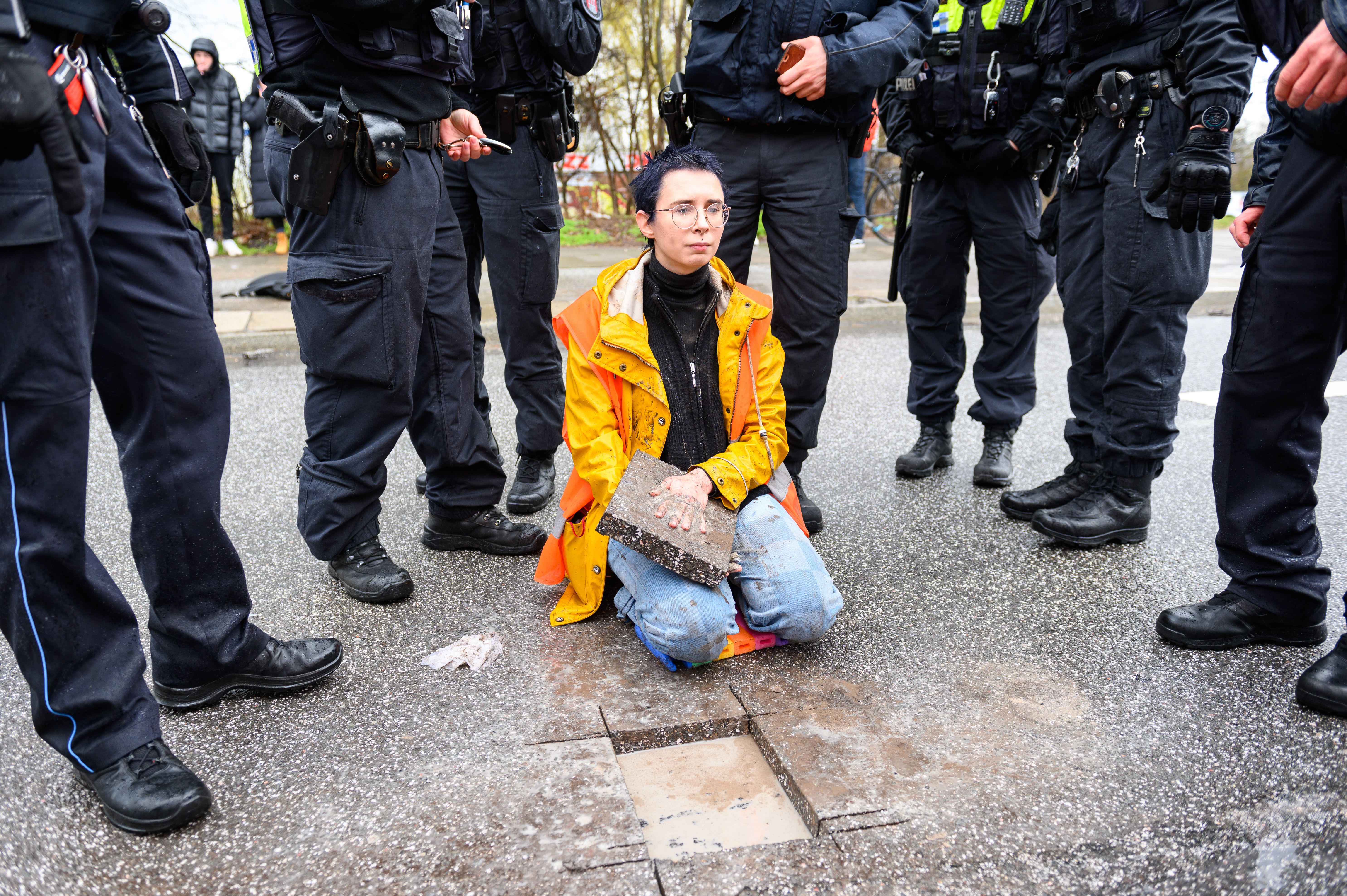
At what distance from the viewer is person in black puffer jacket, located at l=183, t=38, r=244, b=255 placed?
30.7ft

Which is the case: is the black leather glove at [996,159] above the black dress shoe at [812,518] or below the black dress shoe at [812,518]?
above

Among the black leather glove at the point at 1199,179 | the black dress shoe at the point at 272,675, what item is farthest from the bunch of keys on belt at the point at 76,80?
the black leather glove at the point at 1199,179

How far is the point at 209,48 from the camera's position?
934 cm

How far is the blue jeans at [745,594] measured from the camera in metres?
2.42

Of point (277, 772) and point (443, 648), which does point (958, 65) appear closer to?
point (443, 648)

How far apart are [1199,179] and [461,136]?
2.13m

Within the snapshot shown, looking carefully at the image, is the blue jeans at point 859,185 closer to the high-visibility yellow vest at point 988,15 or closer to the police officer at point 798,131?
the high-visibility yellow vest at point 988,15

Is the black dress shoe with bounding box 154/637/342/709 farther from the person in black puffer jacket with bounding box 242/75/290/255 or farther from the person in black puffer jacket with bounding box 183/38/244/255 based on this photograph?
the person in black puffer jacket with bounding box 242/75/290/255

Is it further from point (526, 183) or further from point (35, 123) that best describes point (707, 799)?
point (526, 183)

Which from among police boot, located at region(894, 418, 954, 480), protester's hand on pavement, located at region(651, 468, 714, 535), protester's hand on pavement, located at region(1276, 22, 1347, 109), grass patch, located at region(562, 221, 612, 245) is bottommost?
grass patch, located at region(562, 221, 612, 245)

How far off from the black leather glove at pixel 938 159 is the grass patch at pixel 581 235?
7533mm

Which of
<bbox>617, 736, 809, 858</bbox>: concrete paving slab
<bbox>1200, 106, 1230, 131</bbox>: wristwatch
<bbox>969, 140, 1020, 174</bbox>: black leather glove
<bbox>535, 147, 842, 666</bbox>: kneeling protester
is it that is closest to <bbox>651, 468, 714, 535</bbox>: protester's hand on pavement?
<bbox>535, 147, 842, 666</bbox>: kneeling protester

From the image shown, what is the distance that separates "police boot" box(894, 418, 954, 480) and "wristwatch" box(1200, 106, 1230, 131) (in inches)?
66.1

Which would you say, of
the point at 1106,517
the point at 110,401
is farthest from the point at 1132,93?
the point at 110,401
